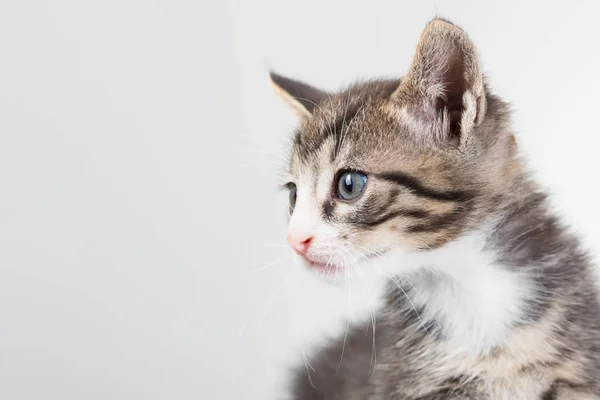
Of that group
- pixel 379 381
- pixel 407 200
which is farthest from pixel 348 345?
pixel 407 200

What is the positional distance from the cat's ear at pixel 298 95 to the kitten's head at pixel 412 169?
0.20 m

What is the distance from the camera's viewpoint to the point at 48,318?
8.96 ft

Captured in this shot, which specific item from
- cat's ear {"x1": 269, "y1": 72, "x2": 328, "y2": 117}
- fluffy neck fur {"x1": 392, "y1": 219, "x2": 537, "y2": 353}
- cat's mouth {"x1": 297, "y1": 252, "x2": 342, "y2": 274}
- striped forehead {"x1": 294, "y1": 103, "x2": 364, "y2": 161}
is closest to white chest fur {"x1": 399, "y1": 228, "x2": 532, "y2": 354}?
fluffy neck fur {"x1": 392, "y1": 219, "x2": 537, "y2": 353}

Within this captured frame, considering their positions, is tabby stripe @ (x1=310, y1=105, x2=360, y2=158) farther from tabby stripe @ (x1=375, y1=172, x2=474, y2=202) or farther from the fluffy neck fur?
the fluffy neck fur

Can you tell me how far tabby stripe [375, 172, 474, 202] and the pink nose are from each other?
18 cm

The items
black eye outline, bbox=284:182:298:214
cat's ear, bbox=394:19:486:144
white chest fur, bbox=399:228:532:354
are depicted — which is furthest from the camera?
black eye outline, bbox=284:182:298:214

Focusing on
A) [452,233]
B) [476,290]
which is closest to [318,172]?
[452,233]

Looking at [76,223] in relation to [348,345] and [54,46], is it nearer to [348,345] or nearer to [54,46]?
[54,46]

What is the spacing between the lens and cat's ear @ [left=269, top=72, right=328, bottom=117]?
1.94 meters

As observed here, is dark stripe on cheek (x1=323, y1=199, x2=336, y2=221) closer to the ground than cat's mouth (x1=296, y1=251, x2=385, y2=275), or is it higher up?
higher up

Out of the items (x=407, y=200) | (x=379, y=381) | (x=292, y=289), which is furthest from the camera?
(x=292, y=289)

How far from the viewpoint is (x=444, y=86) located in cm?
166

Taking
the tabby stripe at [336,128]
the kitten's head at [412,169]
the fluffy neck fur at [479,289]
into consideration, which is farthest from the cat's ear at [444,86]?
the fluffy neck fur at [479,289]

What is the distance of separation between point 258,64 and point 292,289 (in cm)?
78
